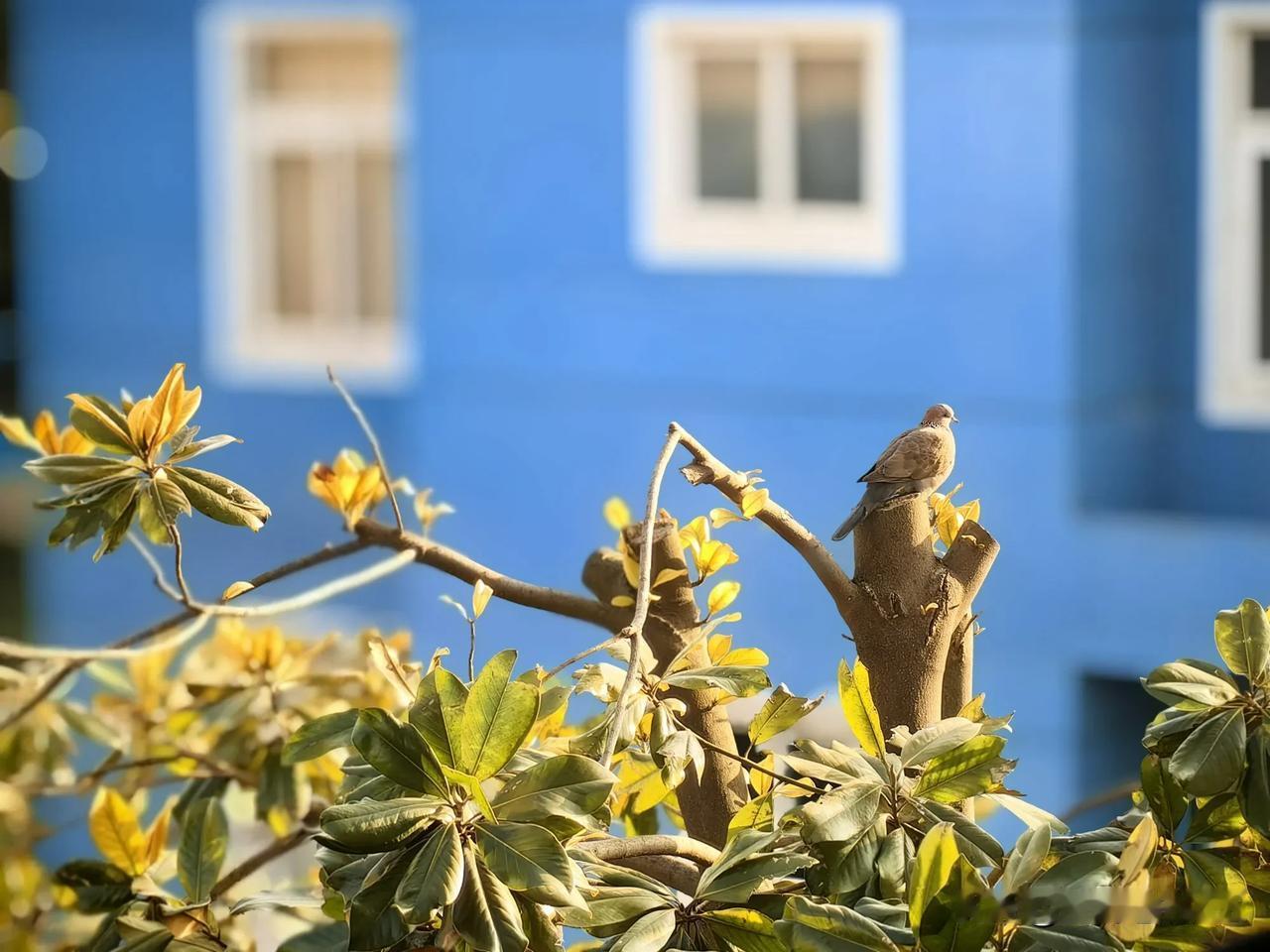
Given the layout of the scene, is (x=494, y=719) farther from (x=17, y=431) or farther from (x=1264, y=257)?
(x=1264, y=257)

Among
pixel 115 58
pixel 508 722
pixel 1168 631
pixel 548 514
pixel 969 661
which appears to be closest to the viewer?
pixel 508 722

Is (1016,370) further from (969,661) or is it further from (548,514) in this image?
(969,661)

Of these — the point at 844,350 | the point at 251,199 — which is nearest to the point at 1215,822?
the point at 844,350

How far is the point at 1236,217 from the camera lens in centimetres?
303

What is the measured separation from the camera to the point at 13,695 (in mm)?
840

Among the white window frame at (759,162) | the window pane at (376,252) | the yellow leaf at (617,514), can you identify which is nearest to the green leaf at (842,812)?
the yellow leaf at (617,514)

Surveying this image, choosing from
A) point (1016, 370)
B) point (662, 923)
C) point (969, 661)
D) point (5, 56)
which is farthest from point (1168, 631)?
point (5, 56)

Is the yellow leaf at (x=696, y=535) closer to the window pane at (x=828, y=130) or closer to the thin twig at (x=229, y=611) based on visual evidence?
the thin twig at (x=229, y=611)

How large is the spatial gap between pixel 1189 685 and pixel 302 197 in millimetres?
3591

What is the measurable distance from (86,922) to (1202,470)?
108 inches

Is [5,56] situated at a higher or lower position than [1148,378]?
higher

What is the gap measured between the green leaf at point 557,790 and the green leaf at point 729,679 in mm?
78

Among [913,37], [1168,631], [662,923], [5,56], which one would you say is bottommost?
[1168,631]

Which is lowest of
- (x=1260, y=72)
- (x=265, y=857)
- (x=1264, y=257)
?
(x=265, y=857)
